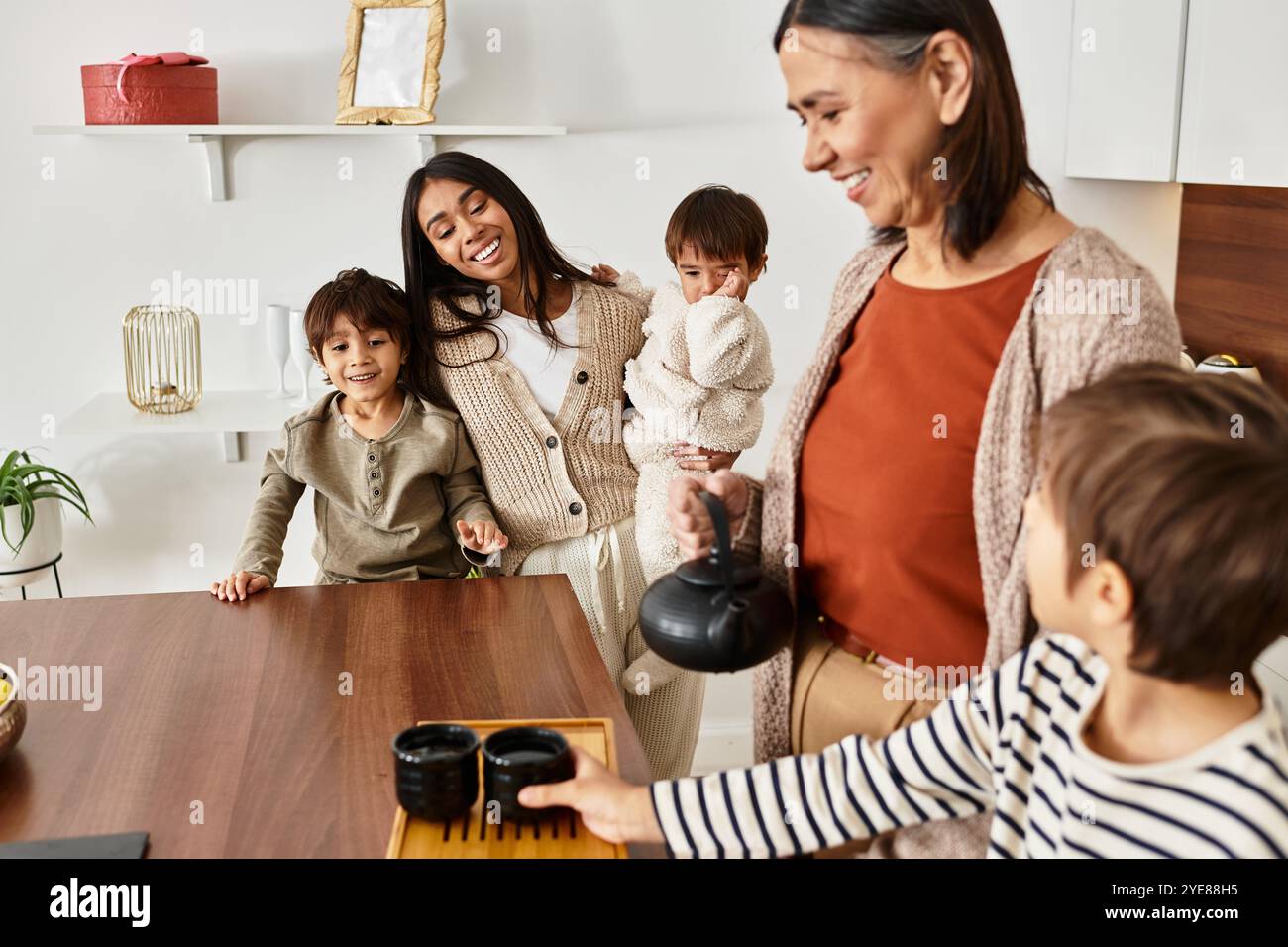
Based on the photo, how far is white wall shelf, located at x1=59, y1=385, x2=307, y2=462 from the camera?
2.58 metres

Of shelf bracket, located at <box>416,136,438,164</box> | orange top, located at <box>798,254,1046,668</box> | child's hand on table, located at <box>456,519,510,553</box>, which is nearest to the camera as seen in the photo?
orange top, located at <box>798,254,1046,668</box>

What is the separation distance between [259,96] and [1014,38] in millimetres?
1697

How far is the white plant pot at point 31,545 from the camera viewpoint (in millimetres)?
2596

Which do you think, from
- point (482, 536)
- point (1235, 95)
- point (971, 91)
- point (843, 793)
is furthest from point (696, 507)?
point (1235, 95)

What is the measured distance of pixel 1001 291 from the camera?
3.79 ft

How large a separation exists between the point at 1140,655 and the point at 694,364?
1.17m

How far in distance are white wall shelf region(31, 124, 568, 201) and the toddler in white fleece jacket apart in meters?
0.68

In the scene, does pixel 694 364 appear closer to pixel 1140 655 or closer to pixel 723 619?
pixel 723 619

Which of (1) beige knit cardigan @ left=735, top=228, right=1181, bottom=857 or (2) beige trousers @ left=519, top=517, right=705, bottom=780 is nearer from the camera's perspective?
(1) beige knit cardigan @ left=735, top=228, right=1181, bottom=857

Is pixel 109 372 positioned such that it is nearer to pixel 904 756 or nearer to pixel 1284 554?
pixel 904 756

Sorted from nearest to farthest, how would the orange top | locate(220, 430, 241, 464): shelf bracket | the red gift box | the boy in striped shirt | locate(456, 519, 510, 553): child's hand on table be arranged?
the boy in striped shirt < the orange top < locate(456, 519, 510, 553): child's hand on table < the red gift box < locate(220, 430, 241, 464): shelf bracket

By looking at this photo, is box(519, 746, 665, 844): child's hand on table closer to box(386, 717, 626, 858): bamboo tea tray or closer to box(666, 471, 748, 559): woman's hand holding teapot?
box(386, 717, 626, 858): bamboo tea tray

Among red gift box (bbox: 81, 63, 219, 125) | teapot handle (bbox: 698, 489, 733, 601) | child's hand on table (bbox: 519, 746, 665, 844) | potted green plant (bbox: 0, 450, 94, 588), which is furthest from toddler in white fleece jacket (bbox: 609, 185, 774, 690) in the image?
potted green plant (bbox: 0, 450, 94, 588)
